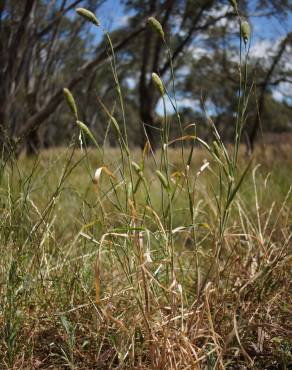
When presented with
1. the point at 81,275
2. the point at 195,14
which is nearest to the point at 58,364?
the point at 81,275

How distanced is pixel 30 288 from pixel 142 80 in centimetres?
1089

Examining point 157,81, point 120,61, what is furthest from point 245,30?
point 120,61

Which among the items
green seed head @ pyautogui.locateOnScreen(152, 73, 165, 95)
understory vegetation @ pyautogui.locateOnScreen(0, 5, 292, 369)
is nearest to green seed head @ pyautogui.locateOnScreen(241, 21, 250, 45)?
understory vegetation @ pyautogui.locateOnScreen(0, 5, 292, 369)

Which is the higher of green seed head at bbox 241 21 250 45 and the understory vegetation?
green seed head at bbox 241 21 250 45

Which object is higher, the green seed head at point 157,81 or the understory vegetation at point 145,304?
the green seed head at point 157,81

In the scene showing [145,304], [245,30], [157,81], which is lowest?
[145,304]

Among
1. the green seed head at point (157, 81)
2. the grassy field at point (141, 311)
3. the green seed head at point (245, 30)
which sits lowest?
the grassy field at point (141, 311)

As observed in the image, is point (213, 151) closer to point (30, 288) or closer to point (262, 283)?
point (262, 283)

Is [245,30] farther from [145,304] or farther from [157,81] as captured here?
[145,304]

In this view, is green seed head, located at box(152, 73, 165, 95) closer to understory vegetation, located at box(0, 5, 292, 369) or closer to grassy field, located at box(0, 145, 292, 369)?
understory vegetation, located at box(0, 5, 292, 369)

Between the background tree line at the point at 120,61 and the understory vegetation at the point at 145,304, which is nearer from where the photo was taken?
the understory vegetation at the point at 145,304

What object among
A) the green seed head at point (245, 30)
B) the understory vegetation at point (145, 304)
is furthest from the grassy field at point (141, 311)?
the green seed head at point (245, 30)

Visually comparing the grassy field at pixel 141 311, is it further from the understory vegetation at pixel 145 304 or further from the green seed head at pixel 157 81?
the green seed head at pixel 157 81

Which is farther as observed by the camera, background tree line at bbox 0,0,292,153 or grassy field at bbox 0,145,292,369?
background tree line at bbox 0,0,292,153
